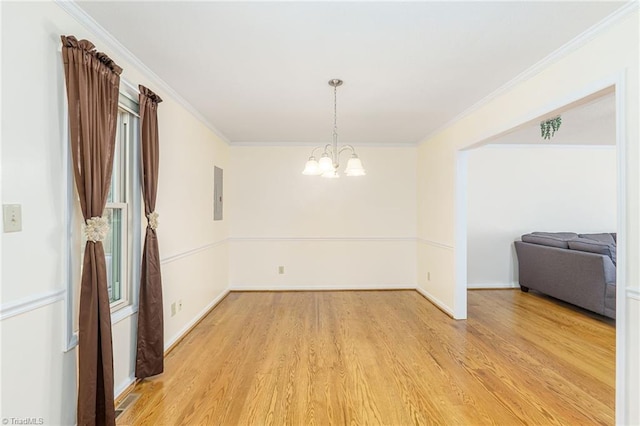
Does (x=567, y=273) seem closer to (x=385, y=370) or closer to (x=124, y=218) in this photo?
(x=385, y=370)

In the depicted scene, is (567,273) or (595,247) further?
(567,273)

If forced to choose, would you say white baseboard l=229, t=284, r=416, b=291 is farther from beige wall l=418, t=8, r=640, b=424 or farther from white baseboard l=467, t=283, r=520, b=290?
white baseboard l=467, t=283, r=520, b=290

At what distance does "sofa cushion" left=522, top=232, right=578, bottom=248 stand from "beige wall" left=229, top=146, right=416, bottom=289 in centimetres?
186

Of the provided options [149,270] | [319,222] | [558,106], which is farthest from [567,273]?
[149,270]

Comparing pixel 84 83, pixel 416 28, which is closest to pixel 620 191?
pixel 416 28

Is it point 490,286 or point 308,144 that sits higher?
point 308,144

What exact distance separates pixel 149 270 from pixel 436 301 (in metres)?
3.63

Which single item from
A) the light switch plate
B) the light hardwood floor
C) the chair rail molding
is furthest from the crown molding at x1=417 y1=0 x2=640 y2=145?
the chair rail molding

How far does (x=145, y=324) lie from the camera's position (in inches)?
90.5

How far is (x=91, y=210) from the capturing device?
171 cm

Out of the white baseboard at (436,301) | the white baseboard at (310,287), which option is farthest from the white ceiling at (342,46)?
the white baseboard at (310,287)

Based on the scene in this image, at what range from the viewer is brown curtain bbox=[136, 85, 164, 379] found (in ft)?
7.49

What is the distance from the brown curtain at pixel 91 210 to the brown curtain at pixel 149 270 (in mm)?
505

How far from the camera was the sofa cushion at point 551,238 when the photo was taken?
4289mm
